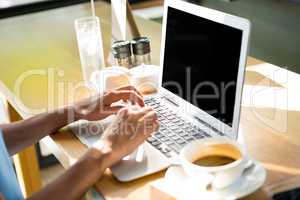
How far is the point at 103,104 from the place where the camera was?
48.4 inches

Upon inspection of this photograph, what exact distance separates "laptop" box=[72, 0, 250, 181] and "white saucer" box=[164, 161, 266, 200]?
0.06 metres

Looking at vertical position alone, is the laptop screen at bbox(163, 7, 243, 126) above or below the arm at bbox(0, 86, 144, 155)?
above

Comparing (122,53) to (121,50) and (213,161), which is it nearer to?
(121,50)

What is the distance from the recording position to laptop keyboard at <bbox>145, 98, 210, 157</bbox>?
3.49 feet

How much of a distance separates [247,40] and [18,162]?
1253 millimetres

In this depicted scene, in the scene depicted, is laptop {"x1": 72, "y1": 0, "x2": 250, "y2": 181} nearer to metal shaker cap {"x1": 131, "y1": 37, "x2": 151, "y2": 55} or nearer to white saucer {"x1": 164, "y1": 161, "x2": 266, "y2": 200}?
white saucer {"x1": 164, "y1": 161, "x2": 266, "y2": 200}

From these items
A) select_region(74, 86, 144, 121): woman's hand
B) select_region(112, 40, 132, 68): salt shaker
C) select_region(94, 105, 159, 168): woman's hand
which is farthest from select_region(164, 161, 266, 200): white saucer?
select_region(112, 40, 132, 68): salt shaker

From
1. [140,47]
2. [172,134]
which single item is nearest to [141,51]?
[140,47]

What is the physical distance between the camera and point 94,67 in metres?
1.55

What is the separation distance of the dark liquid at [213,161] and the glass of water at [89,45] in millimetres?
714

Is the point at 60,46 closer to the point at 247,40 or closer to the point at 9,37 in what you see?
the point at 9,37

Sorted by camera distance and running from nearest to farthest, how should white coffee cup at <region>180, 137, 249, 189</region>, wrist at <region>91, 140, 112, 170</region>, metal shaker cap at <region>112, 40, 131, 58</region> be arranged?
white coffee cup at <region>180, 137, 249, 189</region>, wrist at <region>91, 140, 112, 170</region>, metal shaker cap at <region>112, 40, 131, 58</region>

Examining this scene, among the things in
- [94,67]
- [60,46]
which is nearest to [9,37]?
[60,46]

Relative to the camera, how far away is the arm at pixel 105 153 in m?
0.91
